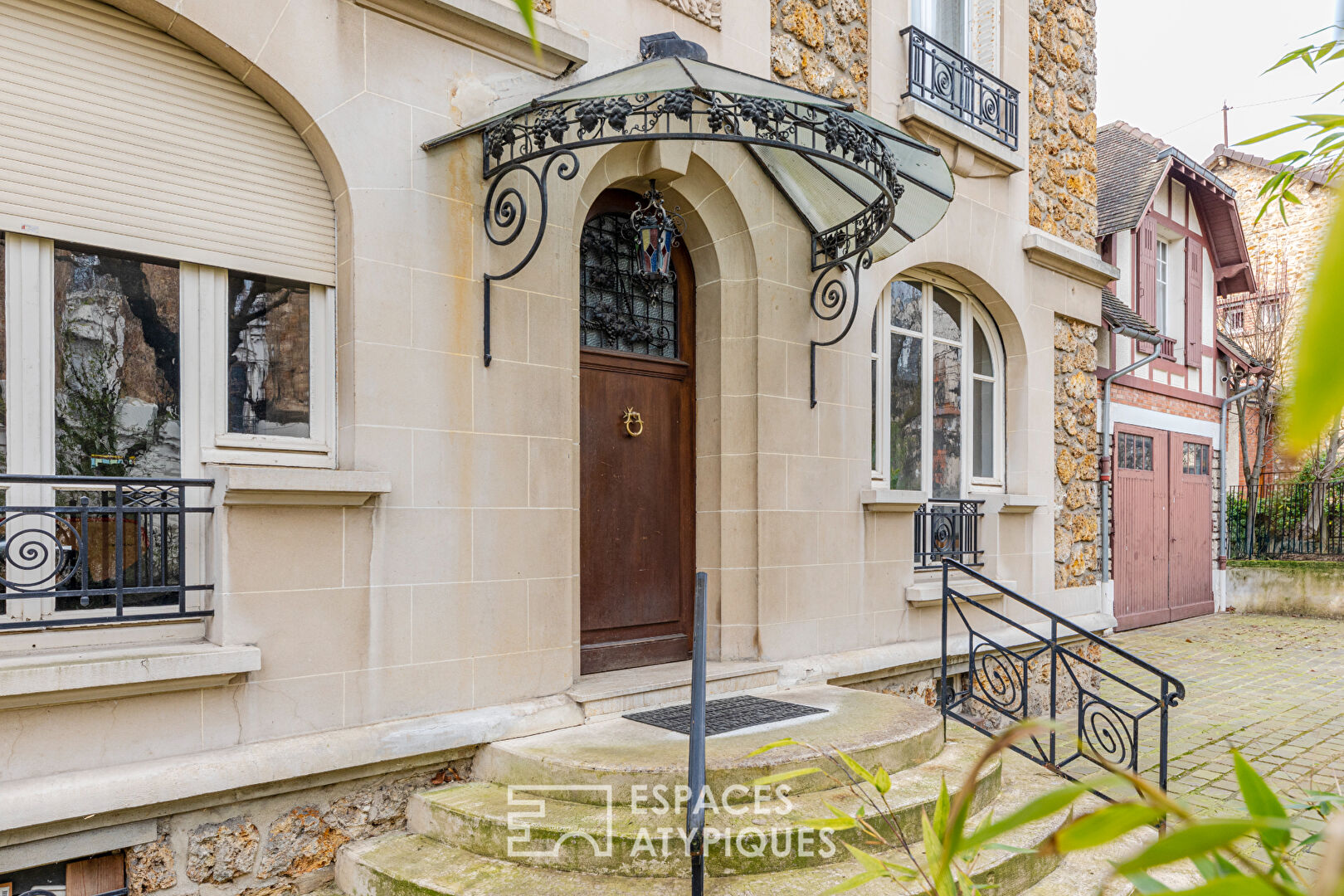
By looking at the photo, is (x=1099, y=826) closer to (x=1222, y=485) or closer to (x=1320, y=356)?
(x=1320, y=356)

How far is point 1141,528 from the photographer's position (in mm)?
13258

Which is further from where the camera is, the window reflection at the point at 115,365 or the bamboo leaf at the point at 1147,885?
the window reflection at the point at 115,365

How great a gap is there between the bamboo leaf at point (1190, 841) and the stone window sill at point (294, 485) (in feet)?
11.4

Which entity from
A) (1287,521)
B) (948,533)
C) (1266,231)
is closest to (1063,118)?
(948,533)

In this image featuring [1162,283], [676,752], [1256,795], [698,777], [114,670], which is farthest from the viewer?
[1162,283]

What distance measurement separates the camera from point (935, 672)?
262 inches

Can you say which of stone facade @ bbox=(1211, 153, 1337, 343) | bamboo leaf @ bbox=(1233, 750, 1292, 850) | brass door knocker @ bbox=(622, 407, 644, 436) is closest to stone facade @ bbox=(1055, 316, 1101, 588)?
brass door knocker @ bbox=(622, 407, 644, 436)

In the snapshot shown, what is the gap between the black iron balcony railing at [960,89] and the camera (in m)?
6.64

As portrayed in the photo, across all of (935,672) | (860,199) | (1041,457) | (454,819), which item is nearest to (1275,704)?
(1041,457)

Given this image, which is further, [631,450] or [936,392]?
[936,392]

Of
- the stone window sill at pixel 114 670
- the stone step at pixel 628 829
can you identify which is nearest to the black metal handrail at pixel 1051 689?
the stone step at pixel 628 829

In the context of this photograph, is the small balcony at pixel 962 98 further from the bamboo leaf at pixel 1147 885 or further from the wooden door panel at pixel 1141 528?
the wooden door panel at pixel 1141 528

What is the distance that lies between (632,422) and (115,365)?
2661mm

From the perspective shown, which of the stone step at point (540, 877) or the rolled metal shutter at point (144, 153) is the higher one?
the rolled metal shutter at point (144, 153)
